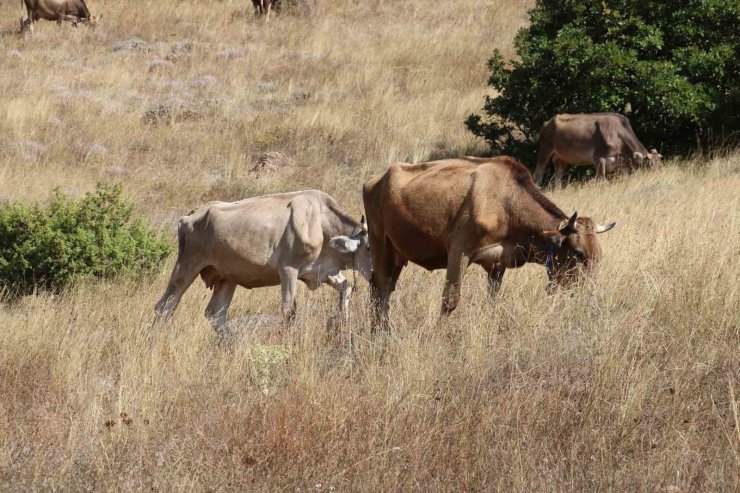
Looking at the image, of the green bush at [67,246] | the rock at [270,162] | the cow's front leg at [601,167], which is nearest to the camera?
the green bush at [67,246]

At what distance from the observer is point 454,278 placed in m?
8.95

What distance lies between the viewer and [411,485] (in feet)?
18.4

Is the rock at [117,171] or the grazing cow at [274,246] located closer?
the grazing cow at [274,246]

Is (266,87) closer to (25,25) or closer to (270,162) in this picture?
(270,162)

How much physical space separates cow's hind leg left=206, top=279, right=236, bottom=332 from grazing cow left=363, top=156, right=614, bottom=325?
1.63m

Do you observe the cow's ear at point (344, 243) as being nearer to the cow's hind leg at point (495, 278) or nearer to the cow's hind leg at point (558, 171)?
the cow's hind leg at point (495, 278)

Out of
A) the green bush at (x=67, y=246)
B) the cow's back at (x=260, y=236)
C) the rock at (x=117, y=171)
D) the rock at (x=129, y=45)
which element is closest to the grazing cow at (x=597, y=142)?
the rock at (x=117, y=171)

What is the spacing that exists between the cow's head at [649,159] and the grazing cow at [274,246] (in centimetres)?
914

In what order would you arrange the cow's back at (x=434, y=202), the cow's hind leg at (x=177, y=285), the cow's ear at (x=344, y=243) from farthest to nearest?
the cow's hind leg at (x=177, y=285)
the cow's ear at (x=344, y=243)
the cow's back at (x=434, y=202)

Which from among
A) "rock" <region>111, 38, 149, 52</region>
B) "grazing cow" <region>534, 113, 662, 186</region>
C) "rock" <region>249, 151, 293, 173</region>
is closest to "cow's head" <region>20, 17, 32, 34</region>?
"rock" <region>111, 38, 149, 52</region>

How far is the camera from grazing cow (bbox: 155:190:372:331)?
9852 mm

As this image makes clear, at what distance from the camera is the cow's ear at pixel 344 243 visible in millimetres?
9734

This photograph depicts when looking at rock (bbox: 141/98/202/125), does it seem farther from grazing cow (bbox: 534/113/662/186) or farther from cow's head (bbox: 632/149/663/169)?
cow's head (bbox: 632/149/663/169)

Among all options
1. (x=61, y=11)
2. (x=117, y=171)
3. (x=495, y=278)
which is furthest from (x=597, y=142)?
(x=61, y=11)
